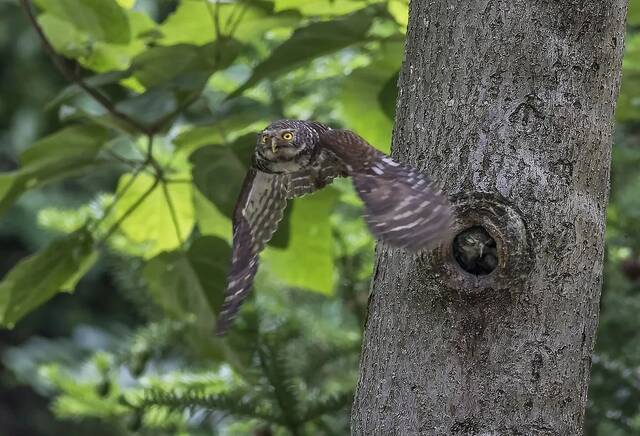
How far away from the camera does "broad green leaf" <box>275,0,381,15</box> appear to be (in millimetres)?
1226

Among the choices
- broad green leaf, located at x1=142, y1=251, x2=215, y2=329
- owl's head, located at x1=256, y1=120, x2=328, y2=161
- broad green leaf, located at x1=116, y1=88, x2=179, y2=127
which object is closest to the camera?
owl's head, located at x1=256, y1=120, x2=328, y2=161

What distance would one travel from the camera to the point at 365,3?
1253 millimetres

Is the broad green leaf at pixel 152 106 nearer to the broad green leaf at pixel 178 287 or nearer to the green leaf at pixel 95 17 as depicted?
the green leaf at pixel 95 17

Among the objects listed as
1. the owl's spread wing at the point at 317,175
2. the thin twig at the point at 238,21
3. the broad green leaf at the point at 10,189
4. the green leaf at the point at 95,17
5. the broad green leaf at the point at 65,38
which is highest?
the thin twig at the point at 238,21

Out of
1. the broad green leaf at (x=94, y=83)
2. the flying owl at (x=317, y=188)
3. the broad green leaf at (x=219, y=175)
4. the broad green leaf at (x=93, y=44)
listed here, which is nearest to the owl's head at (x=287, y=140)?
the flying owl at (x=317, y=188)

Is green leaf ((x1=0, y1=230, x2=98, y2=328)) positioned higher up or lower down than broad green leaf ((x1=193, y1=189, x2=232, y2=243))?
lower down

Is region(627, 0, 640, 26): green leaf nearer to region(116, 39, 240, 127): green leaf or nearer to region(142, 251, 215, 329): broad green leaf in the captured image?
region(116, 39, 240, 127): green leaf

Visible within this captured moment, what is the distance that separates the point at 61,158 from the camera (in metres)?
1.17

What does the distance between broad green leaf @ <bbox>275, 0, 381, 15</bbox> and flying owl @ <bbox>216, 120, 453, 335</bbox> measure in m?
0.37

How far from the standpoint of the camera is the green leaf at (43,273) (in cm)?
117

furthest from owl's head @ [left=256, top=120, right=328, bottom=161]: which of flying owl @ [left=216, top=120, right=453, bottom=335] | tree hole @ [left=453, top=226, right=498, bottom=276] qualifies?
tree hole @ [left=453, top=226, right=498, bottom=276]

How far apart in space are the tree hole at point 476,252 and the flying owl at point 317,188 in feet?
0.12

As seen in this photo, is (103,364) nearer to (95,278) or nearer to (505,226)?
(505,226)

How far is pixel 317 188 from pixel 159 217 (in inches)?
18.3
